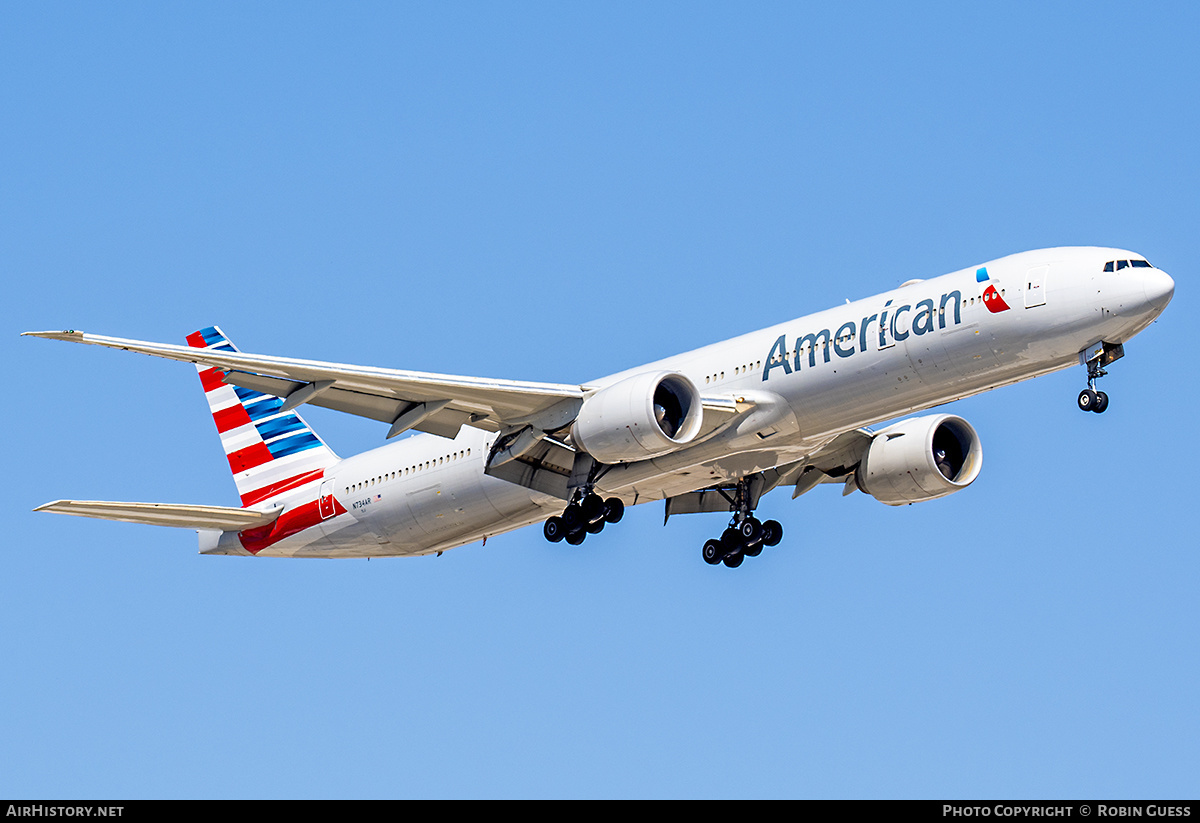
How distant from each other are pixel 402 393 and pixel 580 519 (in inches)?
190

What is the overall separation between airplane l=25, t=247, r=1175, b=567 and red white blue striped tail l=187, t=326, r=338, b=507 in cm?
8

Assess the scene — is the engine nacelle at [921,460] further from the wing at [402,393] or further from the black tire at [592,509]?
the wing at [402,393]

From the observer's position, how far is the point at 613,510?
112 ft

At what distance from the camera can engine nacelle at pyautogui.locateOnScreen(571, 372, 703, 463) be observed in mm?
30766

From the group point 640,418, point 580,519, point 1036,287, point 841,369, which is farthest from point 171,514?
point 1036,287

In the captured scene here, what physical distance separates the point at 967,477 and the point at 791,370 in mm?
7492

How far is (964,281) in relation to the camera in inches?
1179

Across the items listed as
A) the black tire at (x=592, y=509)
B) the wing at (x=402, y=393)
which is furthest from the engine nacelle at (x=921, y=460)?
the wing at (x=402, y=393)

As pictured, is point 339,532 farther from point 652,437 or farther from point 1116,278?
point 1116,278

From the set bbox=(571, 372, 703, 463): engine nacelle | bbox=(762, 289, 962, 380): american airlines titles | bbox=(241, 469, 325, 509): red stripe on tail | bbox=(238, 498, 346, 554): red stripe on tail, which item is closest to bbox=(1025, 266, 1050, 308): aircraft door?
bbox=(762, 289, 962, 380): american airlines titles

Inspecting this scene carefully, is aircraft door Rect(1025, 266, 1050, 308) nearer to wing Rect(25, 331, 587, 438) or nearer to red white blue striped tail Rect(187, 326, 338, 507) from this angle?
wing Rect(25, 331, 587, 438)

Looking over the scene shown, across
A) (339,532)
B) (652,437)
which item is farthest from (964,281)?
(339,532)
